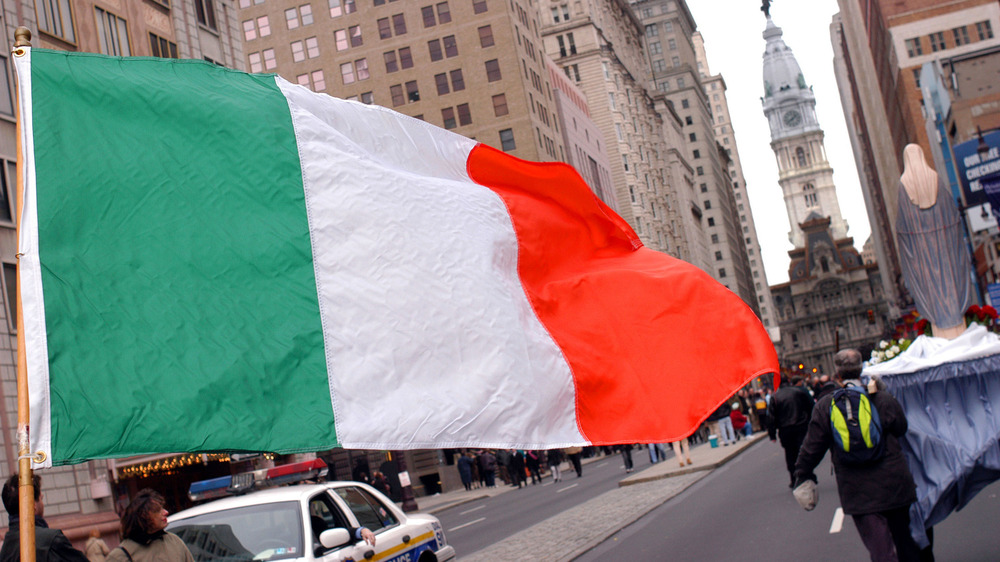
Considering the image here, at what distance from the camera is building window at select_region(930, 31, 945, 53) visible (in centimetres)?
8000

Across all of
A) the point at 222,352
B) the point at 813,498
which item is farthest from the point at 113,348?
the point at 813,498

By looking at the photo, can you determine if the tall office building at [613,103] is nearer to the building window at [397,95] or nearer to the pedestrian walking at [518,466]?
the building window at [397,95]

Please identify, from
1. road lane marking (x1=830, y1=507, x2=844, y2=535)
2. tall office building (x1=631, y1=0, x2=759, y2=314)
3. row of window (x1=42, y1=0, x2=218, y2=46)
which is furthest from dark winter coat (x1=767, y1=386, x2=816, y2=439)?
tall office building (x1=631, y1=0, x2=759, y2=314)

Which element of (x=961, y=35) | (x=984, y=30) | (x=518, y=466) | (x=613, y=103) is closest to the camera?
(x=518, y=466)

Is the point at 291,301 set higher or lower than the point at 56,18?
lower

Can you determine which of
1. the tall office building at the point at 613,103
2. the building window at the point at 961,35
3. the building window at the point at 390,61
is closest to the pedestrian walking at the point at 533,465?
the building window at the point at 390,61

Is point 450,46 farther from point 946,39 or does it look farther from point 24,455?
point 24,455

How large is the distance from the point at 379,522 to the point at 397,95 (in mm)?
65104

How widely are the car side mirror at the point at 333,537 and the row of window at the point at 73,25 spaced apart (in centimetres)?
2532

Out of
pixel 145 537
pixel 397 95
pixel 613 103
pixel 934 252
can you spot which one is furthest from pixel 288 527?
pixel 613 103

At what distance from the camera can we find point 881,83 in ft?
339

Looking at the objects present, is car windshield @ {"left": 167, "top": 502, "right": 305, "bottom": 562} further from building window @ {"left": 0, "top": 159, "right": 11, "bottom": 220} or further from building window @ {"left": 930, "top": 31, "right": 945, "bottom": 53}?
building window @ {"left": 930, "top": 31, "right": 945, "bottom": 53}

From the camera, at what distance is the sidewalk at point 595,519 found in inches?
615

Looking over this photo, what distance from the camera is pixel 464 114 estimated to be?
7294 centimetres
